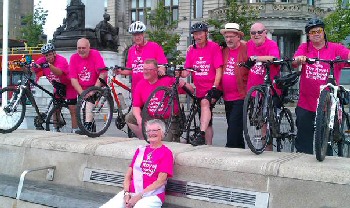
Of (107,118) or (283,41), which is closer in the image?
(107,118)

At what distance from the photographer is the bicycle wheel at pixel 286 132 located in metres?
7.41

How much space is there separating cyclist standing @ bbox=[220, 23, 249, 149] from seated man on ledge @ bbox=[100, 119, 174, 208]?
217 cm

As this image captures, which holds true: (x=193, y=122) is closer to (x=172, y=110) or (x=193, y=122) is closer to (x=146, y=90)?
(x=172, y=110)

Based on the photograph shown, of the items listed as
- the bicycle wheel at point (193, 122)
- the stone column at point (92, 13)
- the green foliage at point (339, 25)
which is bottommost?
the bicycle wheel at point (193, 122)

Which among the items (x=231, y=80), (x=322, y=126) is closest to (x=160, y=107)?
(x=231, y=80)

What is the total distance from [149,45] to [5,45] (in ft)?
24.5

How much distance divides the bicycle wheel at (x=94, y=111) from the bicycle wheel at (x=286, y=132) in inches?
115

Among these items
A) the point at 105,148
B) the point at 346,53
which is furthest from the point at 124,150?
the point at 346,53

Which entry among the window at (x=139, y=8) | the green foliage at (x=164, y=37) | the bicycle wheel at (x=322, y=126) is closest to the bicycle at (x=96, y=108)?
the bicycle wheel at (x=322, y=126)

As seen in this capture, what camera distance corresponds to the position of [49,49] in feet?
30.3

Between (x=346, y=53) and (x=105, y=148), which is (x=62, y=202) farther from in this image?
(x=346, y=53)

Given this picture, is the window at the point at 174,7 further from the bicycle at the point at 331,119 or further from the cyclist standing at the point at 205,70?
the bicycle at the point at 331,119

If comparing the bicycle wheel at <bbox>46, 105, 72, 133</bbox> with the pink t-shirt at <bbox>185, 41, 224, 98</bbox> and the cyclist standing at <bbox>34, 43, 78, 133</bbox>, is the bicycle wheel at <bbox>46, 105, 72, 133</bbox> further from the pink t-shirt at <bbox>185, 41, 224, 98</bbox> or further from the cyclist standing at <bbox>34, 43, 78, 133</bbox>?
the pink t-shirt at <bbox>185, 41, 224, 98</bbox>

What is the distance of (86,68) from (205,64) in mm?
2444
